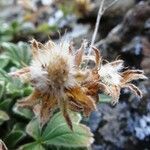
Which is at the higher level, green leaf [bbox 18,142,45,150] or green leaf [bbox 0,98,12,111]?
green leaf [bbox 0,98,12,111]

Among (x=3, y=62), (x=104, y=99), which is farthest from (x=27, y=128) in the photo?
(x=3, y=62)

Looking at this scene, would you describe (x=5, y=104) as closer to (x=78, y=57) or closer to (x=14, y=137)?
(x=14, y=137)

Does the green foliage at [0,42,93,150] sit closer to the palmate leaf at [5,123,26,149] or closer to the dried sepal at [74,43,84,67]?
the palmate leaf at [5,123,26,149]

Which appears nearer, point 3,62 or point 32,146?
point 32,146

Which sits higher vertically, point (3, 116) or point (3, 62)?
point (3, 62)

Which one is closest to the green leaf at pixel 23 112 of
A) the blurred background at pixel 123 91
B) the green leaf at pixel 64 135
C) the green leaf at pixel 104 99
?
the blurred background at pixel 123 91

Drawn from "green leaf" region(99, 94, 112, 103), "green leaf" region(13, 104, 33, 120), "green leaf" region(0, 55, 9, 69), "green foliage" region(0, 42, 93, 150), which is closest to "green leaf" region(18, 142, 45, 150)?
"green foliage" region(0, 42, 93, 150)

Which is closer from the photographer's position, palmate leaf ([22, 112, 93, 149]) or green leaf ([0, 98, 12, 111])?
palmate leaf ([22, 112, 93, 149])

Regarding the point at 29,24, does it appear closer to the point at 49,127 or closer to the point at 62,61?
the point at 49,127
